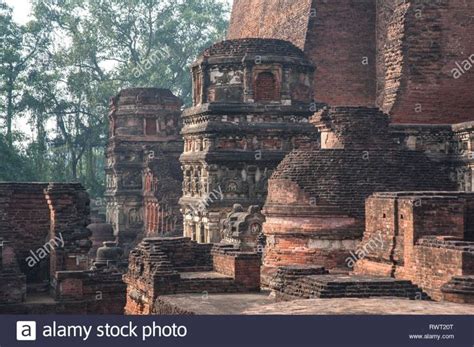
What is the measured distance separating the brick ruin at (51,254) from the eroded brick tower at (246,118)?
10203 millimetres

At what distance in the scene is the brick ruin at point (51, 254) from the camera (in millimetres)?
14930

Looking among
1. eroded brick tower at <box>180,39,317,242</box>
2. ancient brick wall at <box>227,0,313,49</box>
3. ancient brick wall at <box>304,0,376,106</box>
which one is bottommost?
eroded brick tower at <box>180,39,317,242</box>

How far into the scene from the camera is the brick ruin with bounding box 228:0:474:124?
77.4 ft

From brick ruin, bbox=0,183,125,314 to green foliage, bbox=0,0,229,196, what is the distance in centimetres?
2302

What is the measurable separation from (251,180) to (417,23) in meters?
6.46

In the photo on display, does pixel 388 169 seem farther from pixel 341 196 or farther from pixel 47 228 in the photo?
pixel 47 228

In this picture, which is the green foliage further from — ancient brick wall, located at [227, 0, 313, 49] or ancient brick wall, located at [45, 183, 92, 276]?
ancient brick wall, located at [45, 183, 92, 276]

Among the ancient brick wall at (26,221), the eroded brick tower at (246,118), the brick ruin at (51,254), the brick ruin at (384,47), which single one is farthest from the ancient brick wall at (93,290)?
the eroded brick tower at (246,118)

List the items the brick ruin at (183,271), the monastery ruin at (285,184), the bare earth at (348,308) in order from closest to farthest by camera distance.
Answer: the bare earth at (348,308) → the monastery ruin at (285,184) → the brick ruin at (183,271)

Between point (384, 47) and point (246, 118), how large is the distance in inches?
168

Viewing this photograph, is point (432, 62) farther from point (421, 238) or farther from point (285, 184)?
point (421, 238)

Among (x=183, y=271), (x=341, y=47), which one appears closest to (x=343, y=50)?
(x=341, y=47)

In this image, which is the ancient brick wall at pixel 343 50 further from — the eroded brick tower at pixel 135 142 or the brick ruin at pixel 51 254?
A: the brick ruin at pixel 51 254

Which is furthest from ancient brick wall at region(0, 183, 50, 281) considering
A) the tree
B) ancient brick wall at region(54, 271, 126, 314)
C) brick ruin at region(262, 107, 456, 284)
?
the tree
